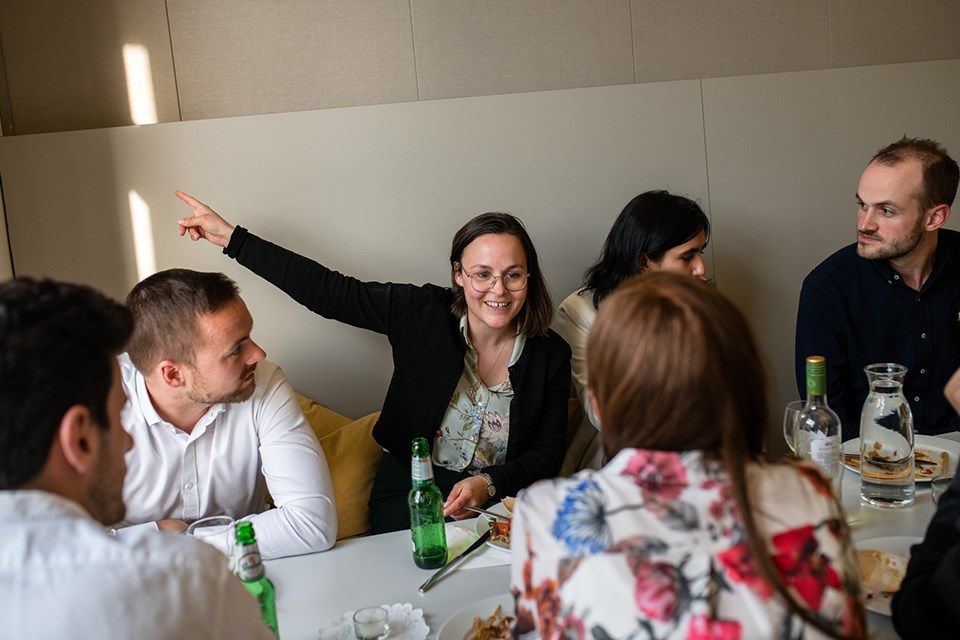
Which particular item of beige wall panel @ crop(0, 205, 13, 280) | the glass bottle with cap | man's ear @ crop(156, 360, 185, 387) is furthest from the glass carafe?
beige wall panel @ crop(0, 205, 13, 280)

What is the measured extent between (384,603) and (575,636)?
1.71 feet

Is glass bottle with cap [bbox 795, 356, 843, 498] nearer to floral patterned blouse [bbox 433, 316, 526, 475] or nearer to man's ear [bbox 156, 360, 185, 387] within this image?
floral patterned blouse [bbox 433, 316, 526, 475]

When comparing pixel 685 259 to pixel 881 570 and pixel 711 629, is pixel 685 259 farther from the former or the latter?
pixel 711 629

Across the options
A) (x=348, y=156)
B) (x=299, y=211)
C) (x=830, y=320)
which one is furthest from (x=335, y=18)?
(x=830, y=320)

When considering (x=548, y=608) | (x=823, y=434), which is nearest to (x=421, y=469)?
(x=548, y=608)

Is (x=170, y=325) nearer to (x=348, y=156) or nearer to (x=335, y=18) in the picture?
(x=348, y=156)

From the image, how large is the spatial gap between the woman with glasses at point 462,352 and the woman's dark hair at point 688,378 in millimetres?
1283

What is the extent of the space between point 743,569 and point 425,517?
2.31ft

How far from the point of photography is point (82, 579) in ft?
2.82

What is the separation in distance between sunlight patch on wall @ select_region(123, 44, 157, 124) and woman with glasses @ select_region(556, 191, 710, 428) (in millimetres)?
1478

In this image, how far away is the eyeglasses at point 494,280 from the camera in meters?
2.27

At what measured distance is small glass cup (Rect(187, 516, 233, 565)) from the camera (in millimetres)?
1337

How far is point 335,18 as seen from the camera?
2.70 meters

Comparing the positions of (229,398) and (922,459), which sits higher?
(229,398)
